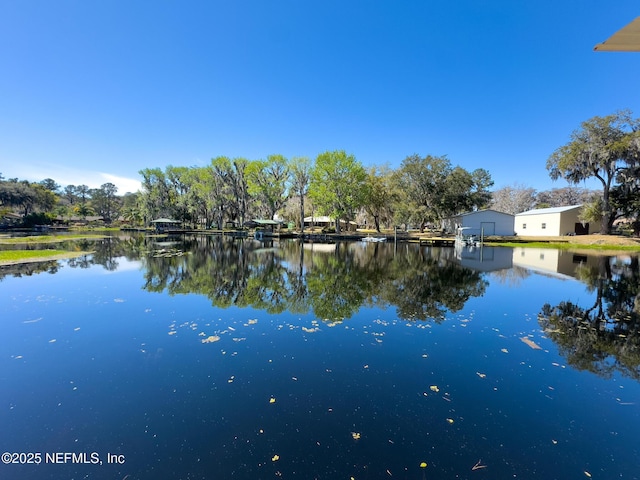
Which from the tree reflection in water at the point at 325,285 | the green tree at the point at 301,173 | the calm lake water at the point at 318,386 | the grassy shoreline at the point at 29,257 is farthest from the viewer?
the green tree at the point at 301,173

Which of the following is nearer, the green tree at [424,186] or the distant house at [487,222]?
the distant house at [487,222]

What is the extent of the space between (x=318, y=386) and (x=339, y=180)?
41.4m

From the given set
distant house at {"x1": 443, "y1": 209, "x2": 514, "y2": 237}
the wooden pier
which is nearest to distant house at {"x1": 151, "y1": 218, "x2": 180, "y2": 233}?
the wooden pier

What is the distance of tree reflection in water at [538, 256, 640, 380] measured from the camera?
5488 millimetres

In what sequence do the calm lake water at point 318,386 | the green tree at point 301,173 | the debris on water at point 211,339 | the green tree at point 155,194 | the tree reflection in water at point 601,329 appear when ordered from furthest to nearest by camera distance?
1. the green tree at point 155,194
2. the green tree at point 301,173
3. the debris on water at point 211,339
4. the tree reflection in water at point 601,329
5. the calm lake water at point 318,386

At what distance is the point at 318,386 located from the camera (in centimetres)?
462

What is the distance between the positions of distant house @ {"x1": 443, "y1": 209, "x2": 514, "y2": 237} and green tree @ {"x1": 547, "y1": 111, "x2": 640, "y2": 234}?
A: 8.75m

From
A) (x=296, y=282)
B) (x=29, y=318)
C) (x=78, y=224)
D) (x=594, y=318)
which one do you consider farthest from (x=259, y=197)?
(x=78, y=224)

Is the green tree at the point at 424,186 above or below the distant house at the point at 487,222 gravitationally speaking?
above

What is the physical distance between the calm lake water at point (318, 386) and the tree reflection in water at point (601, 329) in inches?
2.5

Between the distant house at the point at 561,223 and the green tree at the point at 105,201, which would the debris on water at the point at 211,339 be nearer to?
the distant house at the point at 561,223

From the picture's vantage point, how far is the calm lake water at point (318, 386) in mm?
3150

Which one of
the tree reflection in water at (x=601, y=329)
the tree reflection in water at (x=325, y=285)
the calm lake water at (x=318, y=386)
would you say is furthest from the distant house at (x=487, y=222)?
the calm lake water at (x=318, y=386)

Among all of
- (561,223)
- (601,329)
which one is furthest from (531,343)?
(561,223)
